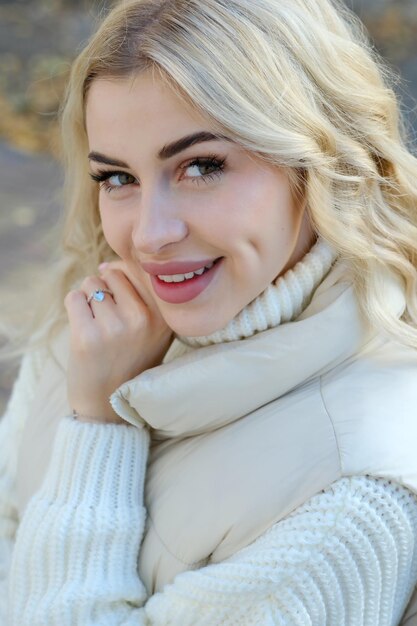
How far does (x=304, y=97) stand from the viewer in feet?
5.54

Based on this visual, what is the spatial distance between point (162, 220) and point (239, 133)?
0.21 metres

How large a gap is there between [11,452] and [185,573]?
77cm

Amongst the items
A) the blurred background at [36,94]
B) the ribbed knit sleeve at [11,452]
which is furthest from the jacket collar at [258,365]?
the blurred background at [36,94]

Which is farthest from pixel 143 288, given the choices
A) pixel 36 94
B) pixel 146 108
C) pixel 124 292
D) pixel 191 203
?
pixel 36 94

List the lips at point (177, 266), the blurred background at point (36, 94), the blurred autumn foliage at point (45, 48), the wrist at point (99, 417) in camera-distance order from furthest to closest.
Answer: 1. the blurred autumn foliage at point (45, 48)
2. the blurred background at point (36, 94)
3. the wrist at point (99, 417)
4. the lips at point (177, 266)

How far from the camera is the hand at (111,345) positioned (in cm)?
195

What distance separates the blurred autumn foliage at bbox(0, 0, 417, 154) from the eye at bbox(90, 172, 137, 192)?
3760 mm

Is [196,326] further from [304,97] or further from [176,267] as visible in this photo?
[304,97]

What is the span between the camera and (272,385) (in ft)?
5.64

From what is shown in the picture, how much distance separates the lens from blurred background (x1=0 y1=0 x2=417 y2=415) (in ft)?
15.8

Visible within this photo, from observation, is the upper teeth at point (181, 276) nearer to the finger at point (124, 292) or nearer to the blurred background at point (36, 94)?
the finger at point (124, 292)

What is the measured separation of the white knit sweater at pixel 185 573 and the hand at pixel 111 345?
65 mm

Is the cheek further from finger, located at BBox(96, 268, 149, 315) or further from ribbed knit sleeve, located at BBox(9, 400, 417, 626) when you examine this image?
ribbed knit sleeve, located at BBox(9, 400, 417, 626)

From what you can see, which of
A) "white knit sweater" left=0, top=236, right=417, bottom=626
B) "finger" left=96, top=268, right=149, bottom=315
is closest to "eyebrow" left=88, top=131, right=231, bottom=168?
"finger" left=96, top=268, right=149, bottom=315
